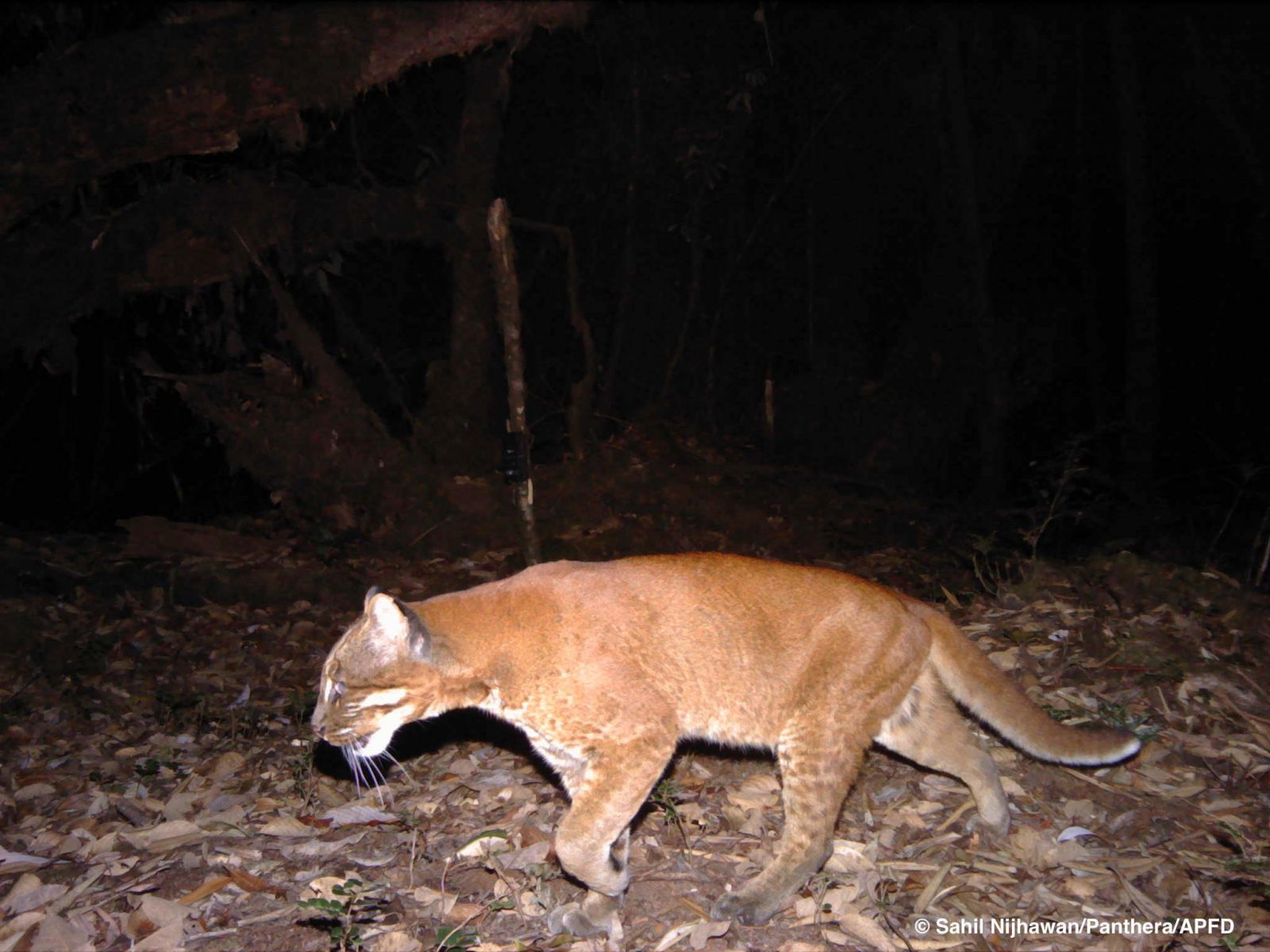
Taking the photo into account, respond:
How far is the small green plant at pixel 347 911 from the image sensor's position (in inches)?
172

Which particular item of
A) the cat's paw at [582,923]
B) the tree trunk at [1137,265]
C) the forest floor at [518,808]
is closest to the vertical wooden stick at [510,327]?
the forest floor at [518,808]

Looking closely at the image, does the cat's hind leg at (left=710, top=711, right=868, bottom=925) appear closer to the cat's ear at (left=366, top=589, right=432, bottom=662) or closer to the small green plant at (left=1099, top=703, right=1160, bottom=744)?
A: the cat's ear at (left=366, top=589, right=432, bottom=662)

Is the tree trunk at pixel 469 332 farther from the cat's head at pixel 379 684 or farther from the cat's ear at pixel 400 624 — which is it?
the cat's ear at pixel 400 624

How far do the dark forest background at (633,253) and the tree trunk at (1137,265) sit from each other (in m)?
0.05

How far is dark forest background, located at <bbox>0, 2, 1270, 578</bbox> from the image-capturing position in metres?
10.3

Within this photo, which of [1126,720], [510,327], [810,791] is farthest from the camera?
[510,327]

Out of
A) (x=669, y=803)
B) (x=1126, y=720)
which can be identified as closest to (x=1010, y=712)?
(x=1126, y=720)

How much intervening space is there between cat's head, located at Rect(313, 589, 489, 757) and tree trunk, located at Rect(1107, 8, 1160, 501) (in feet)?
42.2

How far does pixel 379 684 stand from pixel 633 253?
14.1 m

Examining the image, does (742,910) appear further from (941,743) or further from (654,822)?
(941,743)

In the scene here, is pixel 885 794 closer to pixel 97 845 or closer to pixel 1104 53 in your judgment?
pixel 97 845

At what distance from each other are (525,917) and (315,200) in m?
9.23

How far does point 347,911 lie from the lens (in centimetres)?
452

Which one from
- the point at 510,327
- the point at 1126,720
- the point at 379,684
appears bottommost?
the point at 1126,720
